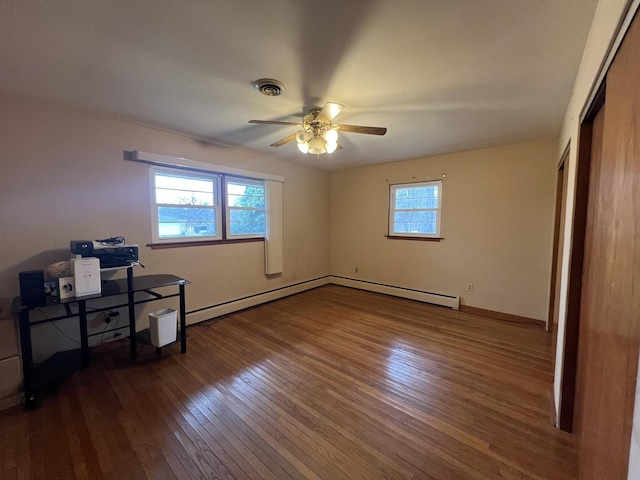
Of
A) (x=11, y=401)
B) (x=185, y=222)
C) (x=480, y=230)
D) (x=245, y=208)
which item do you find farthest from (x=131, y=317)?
(x=480, y=230)

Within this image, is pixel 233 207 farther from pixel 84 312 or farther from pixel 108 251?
pixel 84 312

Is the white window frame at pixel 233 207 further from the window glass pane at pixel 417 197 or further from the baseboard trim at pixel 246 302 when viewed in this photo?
the window glass pane at pixel 417 197

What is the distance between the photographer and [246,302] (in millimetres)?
3912

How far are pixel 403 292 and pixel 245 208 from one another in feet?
10.1

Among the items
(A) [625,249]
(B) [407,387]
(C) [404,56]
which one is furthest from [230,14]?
(B) [407,387]

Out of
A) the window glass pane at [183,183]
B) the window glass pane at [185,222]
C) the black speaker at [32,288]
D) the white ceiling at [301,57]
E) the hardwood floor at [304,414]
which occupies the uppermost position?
the white ceiling at [301,57]

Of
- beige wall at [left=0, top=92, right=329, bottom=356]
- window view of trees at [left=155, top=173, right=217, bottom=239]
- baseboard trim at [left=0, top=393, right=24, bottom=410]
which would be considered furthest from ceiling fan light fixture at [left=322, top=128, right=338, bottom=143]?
baseboard trim at [left=0, top=393, right=24, bottom=410]

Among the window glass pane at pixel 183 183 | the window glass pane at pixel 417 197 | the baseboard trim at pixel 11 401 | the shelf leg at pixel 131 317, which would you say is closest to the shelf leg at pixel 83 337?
the shelf leg at pixel 131 317

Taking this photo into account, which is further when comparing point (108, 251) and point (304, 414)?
point (108, 251)

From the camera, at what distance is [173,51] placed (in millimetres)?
1553

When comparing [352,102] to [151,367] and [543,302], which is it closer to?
[151,367]

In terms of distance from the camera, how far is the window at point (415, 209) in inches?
162

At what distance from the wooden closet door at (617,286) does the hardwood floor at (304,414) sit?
64 centimetres

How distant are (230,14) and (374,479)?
2.55m
